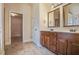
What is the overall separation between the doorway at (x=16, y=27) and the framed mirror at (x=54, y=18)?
51 cm

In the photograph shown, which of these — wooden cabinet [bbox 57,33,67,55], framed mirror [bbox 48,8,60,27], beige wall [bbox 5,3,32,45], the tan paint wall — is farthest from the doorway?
wooden cabinet [bbox 57,33,67,55]

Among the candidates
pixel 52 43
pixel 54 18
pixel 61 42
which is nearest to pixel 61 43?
pixel 61 42

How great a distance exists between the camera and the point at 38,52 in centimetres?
220

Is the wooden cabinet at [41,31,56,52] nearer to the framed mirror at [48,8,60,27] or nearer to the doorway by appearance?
the framed mirror at [48,8,60,27]

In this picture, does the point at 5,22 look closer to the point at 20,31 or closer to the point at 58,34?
the point at 20,31

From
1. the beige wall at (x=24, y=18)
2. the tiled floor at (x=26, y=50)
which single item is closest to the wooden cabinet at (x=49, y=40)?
the tiled floor at (x=26, y=50)

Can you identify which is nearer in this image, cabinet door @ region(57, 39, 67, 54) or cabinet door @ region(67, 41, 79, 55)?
cabinet door @ region(67, 41, 79, 55)

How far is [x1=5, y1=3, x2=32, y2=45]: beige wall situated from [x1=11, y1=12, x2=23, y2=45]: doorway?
0.05 metres

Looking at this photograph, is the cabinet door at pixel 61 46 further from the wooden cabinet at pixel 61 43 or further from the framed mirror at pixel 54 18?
the framed mirror at pixel 54 18

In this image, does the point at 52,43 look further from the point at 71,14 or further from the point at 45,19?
the point at 71,14

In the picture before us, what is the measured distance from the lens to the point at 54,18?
2432mm

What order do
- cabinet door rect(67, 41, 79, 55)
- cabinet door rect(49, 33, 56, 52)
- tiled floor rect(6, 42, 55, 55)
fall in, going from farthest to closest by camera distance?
cabinet door rect(49, 33, 56, 52) < tiled floor rect(6, 42, 55, 55) < cabinet door rect(67, 41, 79, 55)

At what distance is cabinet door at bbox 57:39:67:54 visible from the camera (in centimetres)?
221
